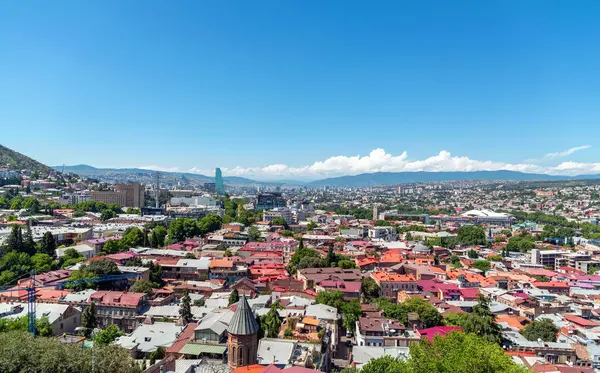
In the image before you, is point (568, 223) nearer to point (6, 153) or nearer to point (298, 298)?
point (298, 298)

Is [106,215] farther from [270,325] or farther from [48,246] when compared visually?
→ [270,325]

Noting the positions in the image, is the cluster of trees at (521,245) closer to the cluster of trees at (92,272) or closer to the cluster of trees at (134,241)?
the cluster of trees at (134,241)

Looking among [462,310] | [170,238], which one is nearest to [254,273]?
[462,310]

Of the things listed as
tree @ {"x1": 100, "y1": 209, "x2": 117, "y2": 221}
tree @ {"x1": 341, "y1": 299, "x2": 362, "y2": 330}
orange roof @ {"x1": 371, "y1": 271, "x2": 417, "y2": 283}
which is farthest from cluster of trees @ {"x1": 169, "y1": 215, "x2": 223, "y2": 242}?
tree @ {"x1": 341, "y1": 299, "x2": 362, "y2": 330}

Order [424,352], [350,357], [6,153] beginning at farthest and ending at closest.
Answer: [6,153] < [350,357] < [424,352]

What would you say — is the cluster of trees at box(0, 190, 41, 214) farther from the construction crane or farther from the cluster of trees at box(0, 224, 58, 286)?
the construction crane

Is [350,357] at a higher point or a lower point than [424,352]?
lower

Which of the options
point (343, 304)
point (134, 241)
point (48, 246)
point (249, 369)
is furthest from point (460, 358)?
point (134, 241)

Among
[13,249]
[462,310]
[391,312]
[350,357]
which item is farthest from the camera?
[13,249]
